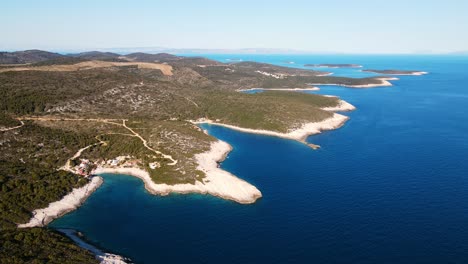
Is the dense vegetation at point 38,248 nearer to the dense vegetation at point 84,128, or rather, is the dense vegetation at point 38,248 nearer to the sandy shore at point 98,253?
the dense vegetation at point 84,128

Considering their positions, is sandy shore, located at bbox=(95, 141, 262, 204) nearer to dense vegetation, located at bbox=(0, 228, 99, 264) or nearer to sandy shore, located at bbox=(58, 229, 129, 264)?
sandy shore, located at bbox=(58, 229, 129, 264)

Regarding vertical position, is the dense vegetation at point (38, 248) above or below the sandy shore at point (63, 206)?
above

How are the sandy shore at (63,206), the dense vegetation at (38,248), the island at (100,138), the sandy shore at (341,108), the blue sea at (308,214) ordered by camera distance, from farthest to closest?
the sandy shore at (341,108) < the island at (100,138) < the sandy shore at (63,206) < the blue sea at (308,214) < the dense vegetation at (38,248)

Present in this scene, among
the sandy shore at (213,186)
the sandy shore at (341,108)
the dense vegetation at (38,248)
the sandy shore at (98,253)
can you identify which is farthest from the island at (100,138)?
the sandy shore at (341,108)

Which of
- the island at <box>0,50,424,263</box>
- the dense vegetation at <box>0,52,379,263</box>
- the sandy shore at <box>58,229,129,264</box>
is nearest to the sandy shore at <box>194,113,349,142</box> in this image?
A: the island at <box>0,50,424,263</box>

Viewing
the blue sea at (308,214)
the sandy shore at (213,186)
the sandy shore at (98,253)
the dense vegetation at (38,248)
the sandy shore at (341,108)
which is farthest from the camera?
the sandy shore at (341,108)

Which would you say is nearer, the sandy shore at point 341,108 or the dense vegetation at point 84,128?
the dense vegetation at point 84,128

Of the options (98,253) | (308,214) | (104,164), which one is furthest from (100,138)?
(308,214)
